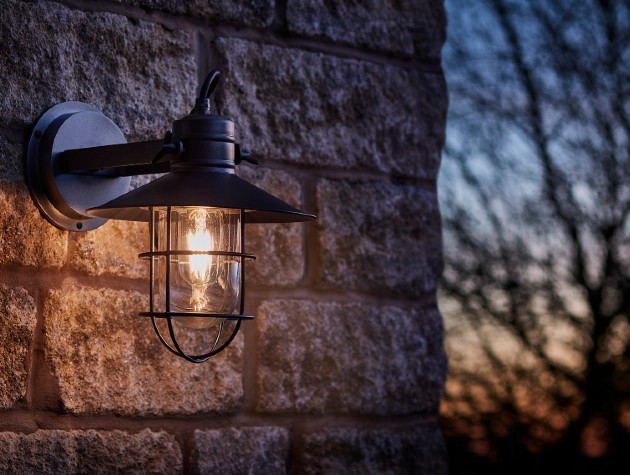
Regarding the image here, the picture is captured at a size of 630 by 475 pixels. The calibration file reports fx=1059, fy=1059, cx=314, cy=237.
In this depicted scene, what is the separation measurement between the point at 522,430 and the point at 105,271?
325cm

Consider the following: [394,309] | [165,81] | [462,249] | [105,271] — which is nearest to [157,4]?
[165,81]

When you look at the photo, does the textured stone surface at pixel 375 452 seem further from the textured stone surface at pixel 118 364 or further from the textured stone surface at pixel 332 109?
the textured stone surface at pixel 332 109

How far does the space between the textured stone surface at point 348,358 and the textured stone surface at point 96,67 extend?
0.52 m

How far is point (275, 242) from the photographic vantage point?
8.03 ft

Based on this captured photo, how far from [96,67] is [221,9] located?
37cm

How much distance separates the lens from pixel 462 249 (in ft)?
16.0

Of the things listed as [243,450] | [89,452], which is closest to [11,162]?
[89,452]

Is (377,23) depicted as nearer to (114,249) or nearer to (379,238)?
(379,238)

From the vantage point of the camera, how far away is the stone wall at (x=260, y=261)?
2047 millimetres

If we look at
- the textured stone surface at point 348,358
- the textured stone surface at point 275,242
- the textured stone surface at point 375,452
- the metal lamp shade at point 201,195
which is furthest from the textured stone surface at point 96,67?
the textured stone surface at point 375,452

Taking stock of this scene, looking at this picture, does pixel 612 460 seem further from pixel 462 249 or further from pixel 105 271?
pixel 105 271

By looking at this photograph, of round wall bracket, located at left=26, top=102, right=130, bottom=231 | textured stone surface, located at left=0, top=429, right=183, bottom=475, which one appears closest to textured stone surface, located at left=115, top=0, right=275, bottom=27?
round wall bracket, located at left=26, top=102, right=130, bottom=231

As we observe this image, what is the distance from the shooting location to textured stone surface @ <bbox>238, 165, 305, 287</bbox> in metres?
2.41

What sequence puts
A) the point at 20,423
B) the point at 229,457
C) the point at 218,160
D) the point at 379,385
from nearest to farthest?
the point at 218,160 → the point at 20,423 → the point at 229,457 → the point at 379,385
